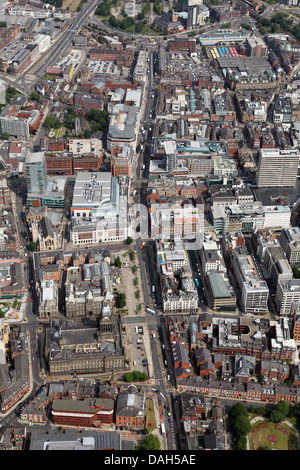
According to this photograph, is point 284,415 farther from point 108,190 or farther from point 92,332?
point 108,190

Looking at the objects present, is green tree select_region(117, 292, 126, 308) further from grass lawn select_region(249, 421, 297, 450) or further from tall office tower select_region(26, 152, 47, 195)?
tall office tower select_region(26, 152, 47, 195)

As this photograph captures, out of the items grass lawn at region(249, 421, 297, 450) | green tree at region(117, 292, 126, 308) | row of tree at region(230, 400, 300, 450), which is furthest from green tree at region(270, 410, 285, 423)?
green tree at region(117, 292, 126, 308)

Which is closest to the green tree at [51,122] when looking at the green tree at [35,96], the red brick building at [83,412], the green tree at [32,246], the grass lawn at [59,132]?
the grass lawn at [59,132]

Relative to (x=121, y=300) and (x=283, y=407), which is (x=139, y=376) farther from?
(x=283, y=407)

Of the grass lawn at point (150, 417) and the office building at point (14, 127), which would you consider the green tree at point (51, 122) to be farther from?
the grass lawn at point (150, 417)

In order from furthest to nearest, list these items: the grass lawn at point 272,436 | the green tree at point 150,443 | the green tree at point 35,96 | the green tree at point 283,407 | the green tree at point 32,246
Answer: the green tree at point 35,96 → the green tree at point 32,246 → the green tree at point 283,407 → the grass lawn at point 272,436 → the green tree at point 150,443
